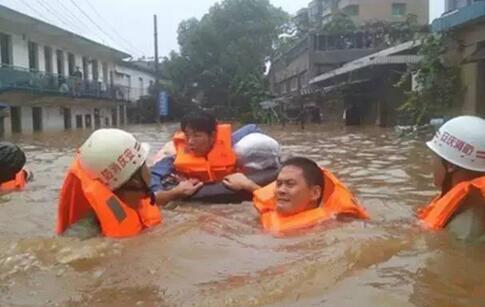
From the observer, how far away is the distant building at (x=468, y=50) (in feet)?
40.4

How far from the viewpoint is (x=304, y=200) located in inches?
169

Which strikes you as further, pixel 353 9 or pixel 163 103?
pixel 353 9

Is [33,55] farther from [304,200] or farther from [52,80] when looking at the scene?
[304,200]

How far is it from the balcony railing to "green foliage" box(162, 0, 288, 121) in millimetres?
8209

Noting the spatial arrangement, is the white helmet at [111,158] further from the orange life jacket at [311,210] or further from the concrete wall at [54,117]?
the concrete wall at [54,117]

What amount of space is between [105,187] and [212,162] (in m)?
2.40

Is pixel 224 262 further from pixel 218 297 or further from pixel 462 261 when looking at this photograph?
pixel 462 261

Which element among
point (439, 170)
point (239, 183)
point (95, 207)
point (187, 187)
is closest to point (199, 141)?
point (187, 187)

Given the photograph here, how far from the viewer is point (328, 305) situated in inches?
109

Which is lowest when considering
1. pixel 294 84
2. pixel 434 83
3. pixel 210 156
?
pixel 210 156

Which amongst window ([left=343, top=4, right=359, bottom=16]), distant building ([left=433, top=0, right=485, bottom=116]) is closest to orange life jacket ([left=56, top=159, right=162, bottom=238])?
distant building ([left=433, top=0, right=485, bottom=116])

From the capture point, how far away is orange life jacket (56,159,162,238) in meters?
3.77

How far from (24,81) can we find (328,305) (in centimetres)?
2440

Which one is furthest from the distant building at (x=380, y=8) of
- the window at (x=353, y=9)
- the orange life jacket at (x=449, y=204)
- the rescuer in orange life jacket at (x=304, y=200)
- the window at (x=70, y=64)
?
the orange life jacket at (x=449, y=204)
